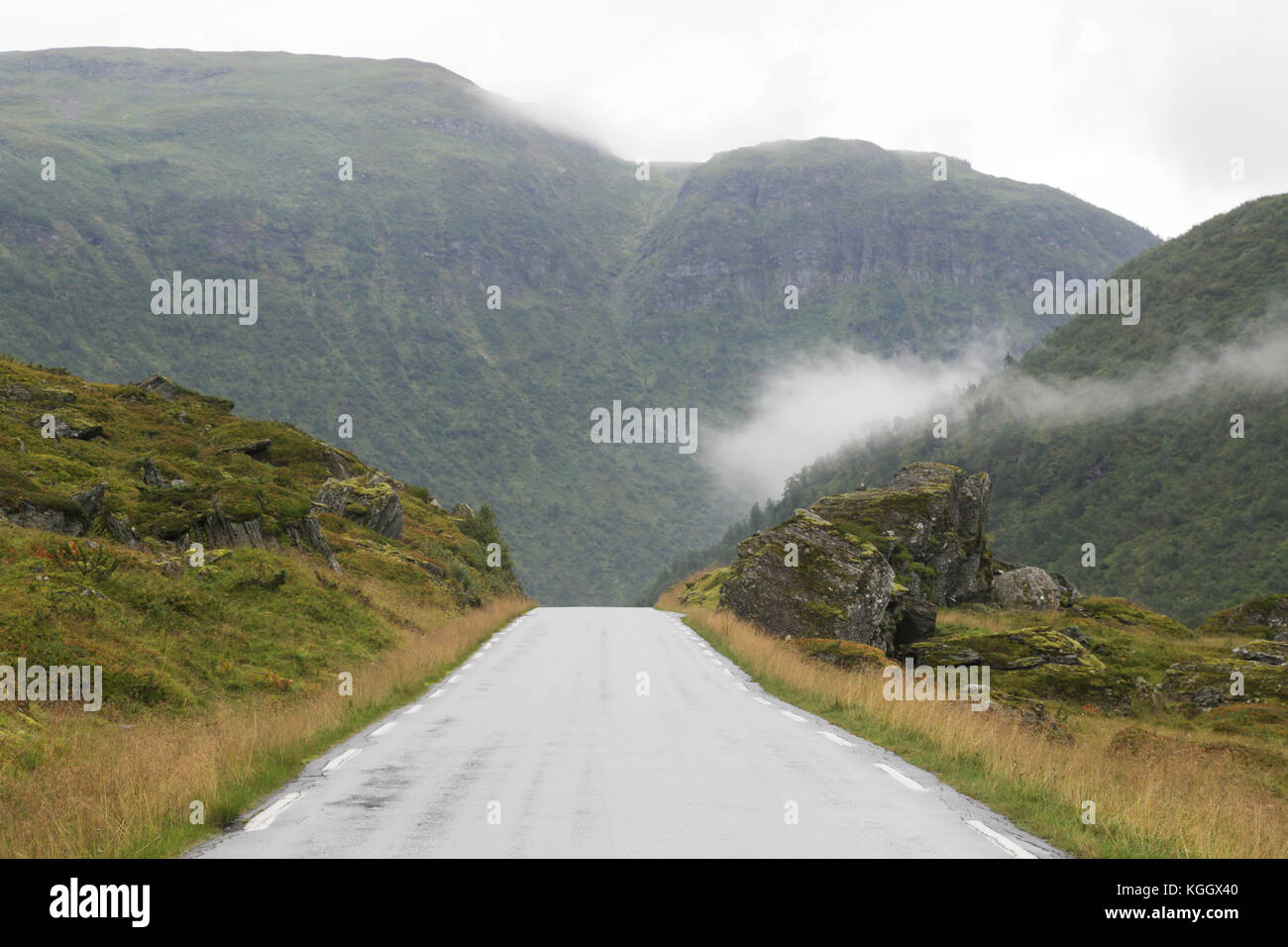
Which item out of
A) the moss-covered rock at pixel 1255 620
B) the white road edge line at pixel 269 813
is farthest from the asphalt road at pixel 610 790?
the moss-covered rock at pixel 1255 620

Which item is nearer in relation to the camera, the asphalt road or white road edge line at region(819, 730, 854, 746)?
the asphalt road

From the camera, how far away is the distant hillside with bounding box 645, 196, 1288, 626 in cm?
7731

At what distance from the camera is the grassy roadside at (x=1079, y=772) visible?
7777 mm

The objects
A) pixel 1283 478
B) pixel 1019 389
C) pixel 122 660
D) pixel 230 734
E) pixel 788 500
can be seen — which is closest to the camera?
pixel 230 734

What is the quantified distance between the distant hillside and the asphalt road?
68.0m

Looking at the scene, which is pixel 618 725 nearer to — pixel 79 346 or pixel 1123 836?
pixel 1123 836

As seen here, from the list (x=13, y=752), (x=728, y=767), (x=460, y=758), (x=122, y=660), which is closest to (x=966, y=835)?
(x=728, y=767)

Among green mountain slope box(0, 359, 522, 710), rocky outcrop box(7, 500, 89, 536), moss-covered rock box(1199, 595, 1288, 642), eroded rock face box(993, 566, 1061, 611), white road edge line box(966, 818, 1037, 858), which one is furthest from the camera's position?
eroded rock face box(993, 566, 1061, 611)

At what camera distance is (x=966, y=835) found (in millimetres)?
7641

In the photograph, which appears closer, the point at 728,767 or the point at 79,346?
the point at 728,767

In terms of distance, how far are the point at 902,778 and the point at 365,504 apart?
28267mm

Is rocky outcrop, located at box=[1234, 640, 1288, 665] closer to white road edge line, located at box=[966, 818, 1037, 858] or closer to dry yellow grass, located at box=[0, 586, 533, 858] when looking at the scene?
white road edge line, located at box=[966, 818, 1037, 858]

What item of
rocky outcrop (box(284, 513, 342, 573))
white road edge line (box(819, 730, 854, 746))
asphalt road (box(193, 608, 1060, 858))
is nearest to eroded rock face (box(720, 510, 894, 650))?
asphalt road (box(193, 608, 1060, 858))

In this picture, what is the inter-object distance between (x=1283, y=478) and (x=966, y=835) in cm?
8829
